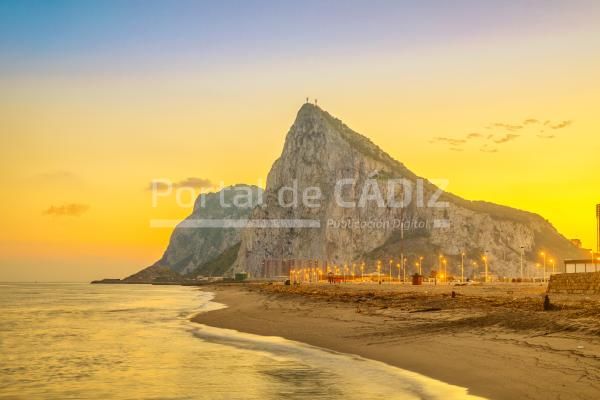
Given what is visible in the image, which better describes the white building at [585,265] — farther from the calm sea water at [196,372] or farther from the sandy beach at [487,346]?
the calm sea water at [196,372]

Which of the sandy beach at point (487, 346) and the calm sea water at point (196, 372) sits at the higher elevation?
the sandy beach at point (487, 346)

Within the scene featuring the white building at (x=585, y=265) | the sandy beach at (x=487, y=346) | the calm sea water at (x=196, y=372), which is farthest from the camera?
the white building at (x=585, y=265)

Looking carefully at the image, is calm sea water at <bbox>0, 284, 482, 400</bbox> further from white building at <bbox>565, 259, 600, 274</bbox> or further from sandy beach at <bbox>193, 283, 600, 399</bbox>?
white building at <bbox>565, 259, 600, 274</bbox>

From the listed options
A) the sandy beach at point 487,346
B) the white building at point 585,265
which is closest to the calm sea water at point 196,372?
the sandy beach at point 487,346

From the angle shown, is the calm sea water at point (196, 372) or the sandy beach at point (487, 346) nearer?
the sandy beach at point (487, 346)

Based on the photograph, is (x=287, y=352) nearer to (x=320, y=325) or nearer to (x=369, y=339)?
(x=369, y=339)

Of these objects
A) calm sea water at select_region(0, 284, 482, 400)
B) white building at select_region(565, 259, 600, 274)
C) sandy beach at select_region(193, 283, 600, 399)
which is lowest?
calm sea water at select_region(0, 284, 482, 400)

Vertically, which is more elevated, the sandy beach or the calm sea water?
the sandy beach

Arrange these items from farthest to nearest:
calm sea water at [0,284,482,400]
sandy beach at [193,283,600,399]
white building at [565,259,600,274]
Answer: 1. white building at [565,259,600,274]
2. calm sea water at [0,284,482,400]
3. sandy beach at [193,283,600,399]

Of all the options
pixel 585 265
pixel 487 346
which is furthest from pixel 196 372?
pixel 585 265

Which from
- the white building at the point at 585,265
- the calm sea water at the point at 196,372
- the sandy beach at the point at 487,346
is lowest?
the calm sea water at the point at 196,372

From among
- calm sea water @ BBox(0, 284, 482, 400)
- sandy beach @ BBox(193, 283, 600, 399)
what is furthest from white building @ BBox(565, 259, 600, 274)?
calm sea water @ BBox(0, 284, 482, 400)

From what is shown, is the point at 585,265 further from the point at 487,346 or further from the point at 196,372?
the point at 196,372
